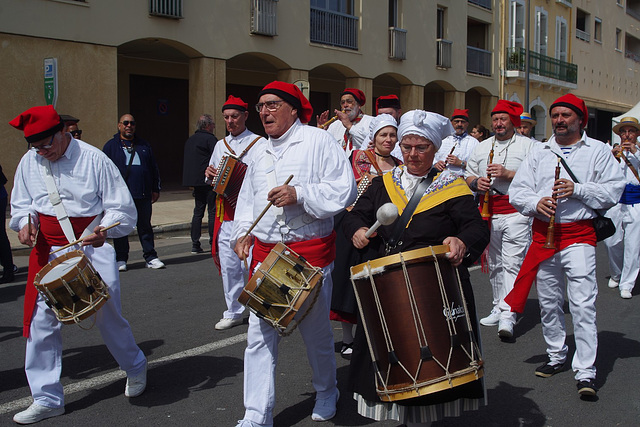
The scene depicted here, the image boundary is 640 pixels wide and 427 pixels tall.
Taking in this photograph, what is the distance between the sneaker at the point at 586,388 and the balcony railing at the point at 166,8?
14.9 m

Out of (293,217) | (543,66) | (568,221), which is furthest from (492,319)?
(543,66)

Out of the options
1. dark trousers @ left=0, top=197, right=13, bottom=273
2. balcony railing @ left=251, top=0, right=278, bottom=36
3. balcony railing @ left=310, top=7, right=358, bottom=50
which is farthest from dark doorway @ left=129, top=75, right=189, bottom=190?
dark trousers @ left=0, top=197, right=13, bottom=273

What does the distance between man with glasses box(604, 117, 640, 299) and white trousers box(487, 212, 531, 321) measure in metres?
2.21

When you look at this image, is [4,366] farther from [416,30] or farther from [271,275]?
[416,30]

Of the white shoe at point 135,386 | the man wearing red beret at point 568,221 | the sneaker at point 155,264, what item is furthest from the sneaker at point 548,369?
the sneaker at point 155,264

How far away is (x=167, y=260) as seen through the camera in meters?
10.5

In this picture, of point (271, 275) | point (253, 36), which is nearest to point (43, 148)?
point (271, 275)

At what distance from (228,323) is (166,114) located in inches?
690

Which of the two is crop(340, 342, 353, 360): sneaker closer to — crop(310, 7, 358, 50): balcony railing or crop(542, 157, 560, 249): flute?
crop(542, 157, 560, 249): flute

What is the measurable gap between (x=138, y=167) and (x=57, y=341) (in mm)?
5509

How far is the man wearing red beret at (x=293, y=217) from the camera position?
427 centimetres

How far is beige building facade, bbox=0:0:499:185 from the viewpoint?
15.4 meters

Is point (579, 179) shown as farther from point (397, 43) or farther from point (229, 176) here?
point (397, 43)

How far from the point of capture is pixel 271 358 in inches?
170
